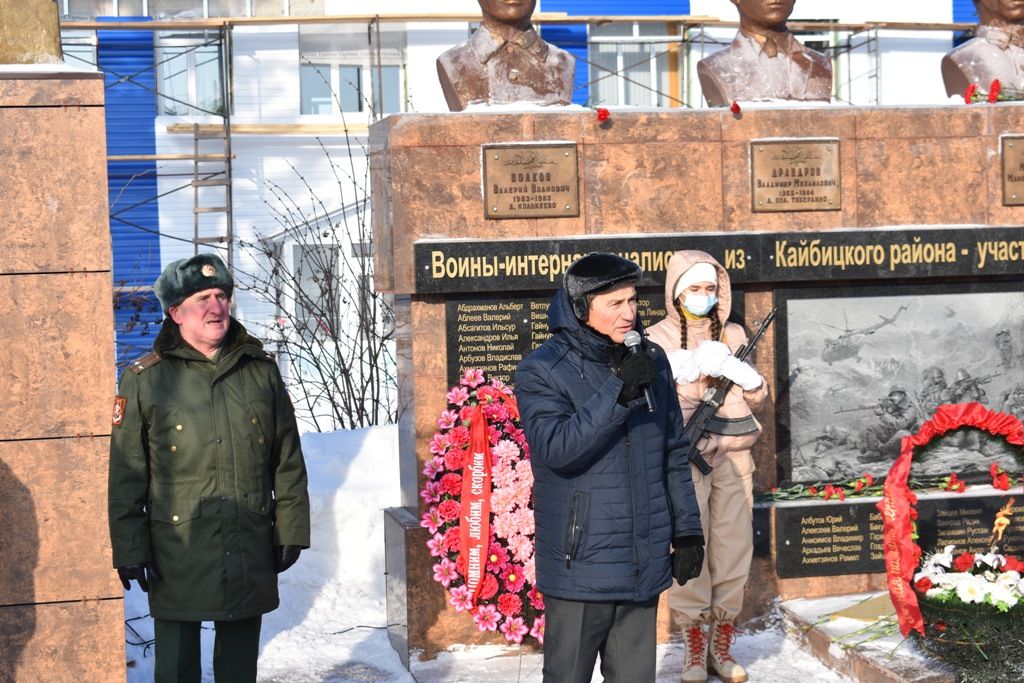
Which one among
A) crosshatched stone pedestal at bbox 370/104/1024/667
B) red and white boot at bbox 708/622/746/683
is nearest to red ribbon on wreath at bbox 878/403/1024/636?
red and white boot at bbox 708/622/746/683

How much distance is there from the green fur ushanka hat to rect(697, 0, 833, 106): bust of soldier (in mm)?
3622

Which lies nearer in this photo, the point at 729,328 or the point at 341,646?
the point at 729,328

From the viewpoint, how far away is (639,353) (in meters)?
4.16

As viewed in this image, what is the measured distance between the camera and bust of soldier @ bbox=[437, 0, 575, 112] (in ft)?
24.3

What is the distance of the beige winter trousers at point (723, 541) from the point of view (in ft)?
21.1

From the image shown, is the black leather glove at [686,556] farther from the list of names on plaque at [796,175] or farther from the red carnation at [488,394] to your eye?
the list of names on plaque at [796,175]

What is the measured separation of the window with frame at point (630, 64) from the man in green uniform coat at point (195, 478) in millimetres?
15491

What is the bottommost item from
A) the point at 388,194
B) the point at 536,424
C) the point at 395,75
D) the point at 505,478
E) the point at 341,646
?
the point at 341,646

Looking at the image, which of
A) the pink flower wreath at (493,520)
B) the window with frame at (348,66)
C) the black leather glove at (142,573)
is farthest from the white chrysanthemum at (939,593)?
the window with frame at (348,66)

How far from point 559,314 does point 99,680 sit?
2.47m

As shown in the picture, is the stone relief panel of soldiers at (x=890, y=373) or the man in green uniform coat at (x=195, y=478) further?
the stone relief panel of soldiers at (x=890, y=373)

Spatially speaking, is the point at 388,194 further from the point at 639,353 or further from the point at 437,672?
the point at 639,353

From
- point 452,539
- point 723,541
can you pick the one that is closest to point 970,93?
point 723,541

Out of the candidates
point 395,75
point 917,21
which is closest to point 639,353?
point 395,75
